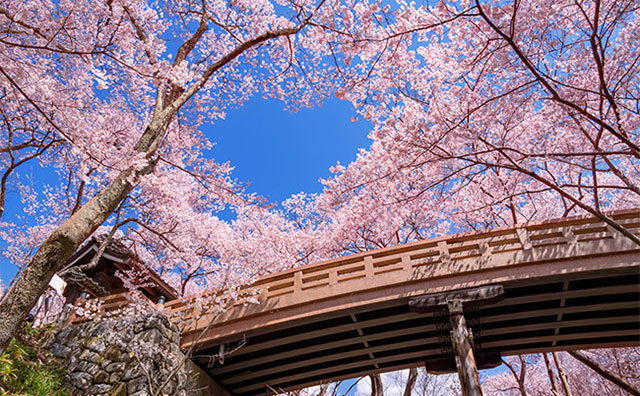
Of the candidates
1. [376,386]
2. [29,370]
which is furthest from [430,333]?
[29,370]

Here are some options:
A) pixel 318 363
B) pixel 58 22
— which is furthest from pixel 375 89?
pixel 318 363

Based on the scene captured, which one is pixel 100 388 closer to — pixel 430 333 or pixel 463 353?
pixel 430 333

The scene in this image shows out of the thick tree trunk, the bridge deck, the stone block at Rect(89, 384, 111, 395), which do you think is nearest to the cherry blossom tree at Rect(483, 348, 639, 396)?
the bridge deck

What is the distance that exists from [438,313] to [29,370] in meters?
8.12

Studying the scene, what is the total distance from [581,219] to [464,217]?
5773 mm

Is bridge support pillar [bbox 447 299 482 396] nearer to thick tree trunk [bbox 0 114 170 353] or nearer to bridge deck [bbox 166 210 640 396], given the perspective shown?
bridge deck [bbox 166 210 640 396]

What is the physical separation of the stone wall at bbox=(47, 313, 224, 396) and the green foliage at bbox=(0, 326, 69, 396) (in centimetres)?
24

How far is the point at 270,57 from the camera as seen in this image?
31.2 feet

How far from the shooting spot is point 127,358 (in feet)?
27.7

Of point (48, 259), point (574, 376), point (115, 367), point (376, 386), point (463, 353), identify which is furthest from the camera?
point (574, 376)

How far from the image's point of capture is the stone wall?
8109mm

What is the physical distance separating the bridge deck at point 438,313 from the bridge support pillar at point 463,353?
1.58 feet

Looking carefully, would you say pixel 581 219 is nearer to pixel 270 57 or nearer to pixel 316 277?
pixel 316 277

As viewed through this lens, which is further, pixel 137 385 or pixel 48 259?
pixel 137 385
